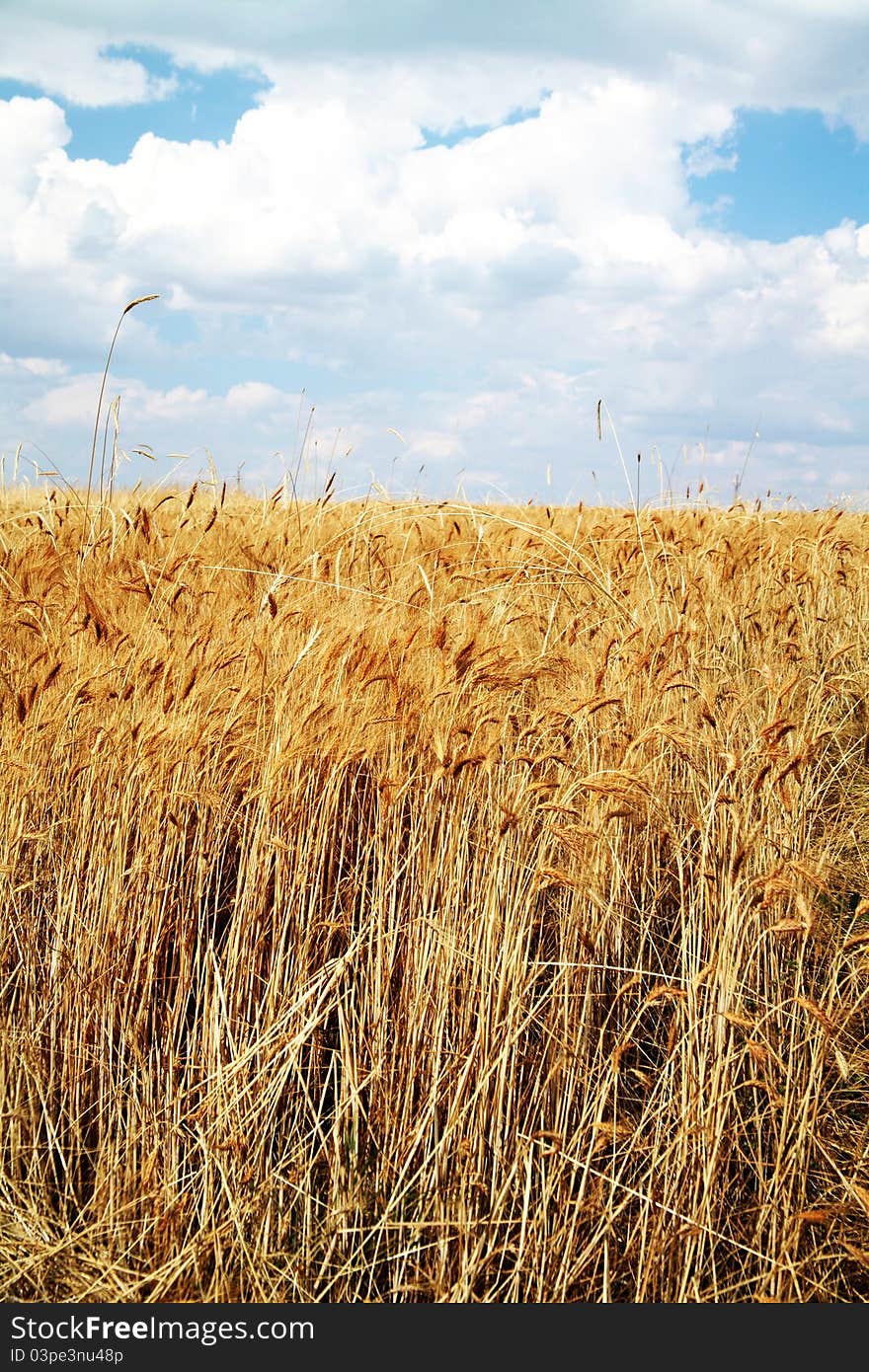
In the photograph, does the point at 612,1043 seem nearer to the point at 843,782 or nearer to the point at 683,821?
the point at 683,821

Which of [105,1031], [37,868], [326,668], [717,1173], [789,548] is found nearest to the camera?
[717,1173]

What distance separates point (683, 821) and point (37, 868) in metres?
1.33

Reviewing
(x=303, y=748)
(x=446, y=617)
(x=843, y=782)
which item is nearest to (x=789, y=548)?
(x=843, y=782)

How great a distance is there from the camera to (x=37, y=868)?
1.92 meters

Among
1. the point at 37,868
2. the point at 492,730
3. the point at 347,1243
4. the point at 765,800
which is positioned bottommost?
the point at 347,1243

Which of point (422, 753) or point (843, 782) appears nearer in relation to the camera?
point (422, 753)

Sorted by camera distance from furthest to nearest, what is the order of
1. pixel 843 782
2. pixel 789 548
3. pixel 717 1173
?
pixel 789 548, pixel 843 782, pixel 717 1173

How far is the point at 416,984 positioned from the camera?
166 cm

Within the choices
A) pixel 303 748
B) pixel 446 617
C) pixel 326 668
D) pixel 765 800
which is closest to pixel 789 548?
pixel 446 617

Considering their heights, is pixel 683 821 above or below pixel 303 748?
below

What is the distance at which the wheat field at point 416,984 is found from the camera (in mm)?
1517

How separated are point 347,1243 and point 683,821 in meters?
1.02

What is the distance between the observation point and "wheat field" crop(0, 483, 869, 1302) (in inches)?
59.7

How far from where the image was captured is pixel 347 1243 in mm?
1572
